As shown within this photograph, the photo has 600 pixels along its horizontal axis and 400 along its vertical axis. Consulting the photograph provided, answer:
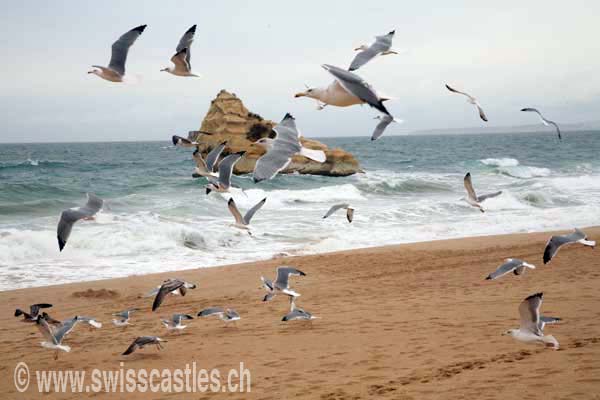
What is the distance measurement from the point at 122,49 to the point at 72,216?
1.84m

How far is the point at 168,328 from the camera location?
7492 mm

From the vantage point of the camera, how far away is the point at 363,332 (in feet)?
24.0

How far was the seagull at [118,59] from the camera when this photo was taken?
7.19 meters

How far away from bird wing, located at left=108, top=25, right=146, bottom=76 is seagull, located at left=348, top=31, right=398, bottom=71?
2.60 meters

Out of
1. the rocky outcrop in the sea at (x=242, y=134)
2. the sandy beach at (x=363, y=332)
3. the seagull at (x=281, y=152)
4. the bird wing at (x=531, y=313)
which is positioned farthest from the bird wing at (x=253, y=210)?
the rocky outcrop in the sea at (x=242, y=134)

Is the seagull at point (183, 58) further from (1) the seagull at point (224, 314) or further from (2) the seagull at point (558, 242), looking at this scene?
(2) the seagull at point (558, 242)

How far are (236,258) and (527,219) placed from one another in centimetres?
920

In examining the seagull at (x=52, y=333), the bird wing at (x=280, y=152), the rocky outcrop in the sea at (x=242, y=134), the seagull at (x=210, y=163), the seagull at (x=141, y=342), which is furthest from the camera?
the rocky outcrop in the sea at (x=242, y=134)

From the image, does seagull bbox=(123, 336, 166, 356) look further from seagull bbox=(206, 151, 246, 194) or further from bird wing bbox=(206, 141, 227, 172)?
bird wing bbox=(206, 141, 227, 172)

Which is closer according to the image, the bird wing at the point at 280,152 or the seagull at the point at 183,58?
the bird wing at the point at 280,152

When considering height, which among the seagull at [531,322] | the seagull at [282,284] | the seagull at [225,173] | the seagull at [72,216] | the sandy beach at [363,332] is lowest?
the sandy beach at [363,332]

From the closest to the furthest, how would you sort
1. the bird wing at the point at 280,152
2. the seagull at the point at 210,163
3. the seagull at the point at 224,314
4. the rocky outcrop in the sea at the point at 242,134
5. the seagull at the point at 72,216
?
the bird wing at the point at 280,152 → the seagull at the point at 72,216 → the seagull at the point at 224,314 → the seagull at the point at 210,163 → the rocky outcrop in the sea at the point at 242,134

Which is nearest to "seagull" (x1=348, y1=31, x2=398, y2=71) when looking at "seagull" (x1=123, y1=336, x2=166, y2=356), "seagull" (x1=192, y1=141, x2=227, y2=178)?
"seagull" (x1=192, y1=141, x2=227, y2=178)

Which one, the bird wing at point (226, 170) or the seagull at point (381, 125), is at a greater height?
the seagull at point (381, 125)
